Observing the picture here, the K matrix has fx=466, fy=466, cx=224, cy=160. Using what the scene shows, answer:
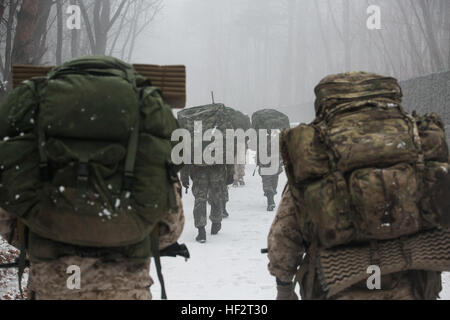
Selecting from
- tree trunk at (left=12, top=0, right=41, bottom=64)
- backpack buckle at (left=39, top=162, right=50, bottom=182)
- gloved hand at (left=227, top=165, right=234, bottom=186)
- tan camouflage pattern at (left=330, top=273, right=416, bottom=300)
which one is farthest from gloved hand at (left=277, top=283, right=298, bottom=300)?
tree trunk at (left=12, top=0, right=41, bottom=64)

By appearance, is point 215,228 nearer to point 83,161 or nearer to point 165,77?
point 165,77

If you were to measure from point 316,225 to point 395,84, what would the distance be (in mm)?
886

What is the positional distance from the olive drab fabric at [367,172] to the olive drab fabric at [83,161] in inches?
29.2

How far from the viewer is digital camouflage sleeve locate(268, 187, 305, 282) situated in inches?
98.7

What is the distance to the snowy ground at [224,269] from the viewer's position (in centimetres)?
466

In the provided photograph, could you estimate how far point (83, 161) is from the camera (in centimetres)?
196

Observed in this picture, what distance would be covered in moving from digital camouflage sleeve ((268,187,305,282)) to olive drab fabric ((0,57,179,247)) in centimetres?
74

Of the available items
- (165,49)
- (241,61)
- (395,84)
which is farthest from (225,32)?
(395,84)

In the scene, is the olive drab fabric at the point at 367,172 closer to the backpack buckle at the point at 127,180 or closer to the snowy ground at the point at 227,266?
the backpack buckle at the point at 127,180

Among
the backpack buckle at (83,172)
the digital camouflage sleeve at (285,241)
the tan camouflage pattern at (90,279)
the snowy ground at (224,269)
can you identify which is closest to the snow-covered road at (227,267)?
the snowy ground at (224,269)

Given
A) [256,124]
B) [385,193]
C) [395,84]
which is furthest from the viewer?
[256,124]

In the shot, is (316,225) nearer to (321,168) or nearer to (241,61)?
(321,168)

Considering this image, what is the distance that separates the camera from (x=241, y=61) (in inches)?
2517
